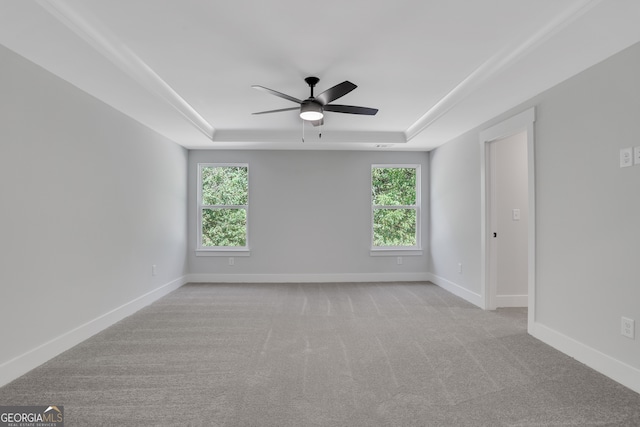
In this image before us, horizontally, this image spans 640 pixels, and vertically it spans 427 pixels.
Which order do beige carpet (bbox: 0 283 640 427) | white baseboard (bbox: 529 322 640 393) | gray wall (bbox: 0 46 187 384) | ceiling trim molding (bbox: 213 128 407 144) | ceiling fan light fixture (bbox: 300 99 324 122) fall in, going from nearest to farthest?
beige carpet (bbox: 0 283 640 427) < white baseboard (bbox: 529 322 640 393) < gray wall (bbox: 0 46 187 384) < ceiling fan light fixture (bbox: 300 99 324 122) < ceiling trim molding (bbox: 213 128 407 144)

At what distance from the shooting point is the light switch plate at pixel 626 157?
2.24 metres

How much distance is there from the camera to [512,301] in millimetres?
4184

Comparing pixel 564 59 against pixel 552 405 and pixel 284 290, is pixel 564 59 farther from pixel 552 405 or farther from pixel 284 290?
pixel 284 290

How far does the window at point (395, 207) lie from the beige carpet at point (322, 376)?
7.32 feet

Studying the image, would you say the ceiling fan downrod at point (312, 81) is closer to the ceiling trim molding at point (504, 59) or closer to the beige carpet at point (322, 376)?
the ceiling trim molding at point (504, 59)

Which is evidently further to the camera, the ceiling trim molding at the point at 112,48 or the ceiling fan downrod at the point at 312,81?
the ceiling fan downrod at the point at 312,81

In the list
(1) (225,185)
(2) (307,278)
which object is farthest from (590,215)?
(1) (225,185)

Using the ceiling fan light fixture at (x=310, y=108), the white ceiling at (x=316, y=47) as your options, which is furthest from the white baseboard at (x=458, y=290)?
the ceiling fan light fixture at (x=310, y=108)

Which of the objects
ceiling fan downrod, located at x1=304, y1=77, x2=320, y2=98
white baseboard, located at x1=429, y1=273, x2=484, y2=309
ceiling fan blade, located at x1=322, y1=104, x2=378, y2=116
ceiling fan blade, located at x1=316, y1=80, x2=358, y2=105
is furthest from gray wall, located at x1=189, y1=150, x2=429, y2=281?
ceiling fan blade, located at x1=316, y1=80, x2=358, y2=105

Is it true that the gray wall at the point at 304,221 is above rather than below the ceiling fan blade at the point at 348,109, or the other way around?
below

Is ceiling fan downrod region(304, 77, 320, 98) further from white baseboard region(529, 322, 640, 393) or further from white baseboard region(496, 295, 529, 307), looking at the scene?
white baseboard region(496, 295, 529, 307)

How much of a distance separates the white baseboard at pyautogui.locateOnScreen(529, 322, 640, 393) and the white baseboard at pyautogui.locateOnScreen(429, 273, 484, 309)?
1017 mm

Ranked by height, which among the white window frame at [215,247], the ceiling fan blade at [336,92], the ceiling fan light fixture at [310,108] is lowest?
the white window frame at [215,247]

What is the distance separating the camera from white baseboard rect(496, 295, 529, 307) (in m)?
4.16
